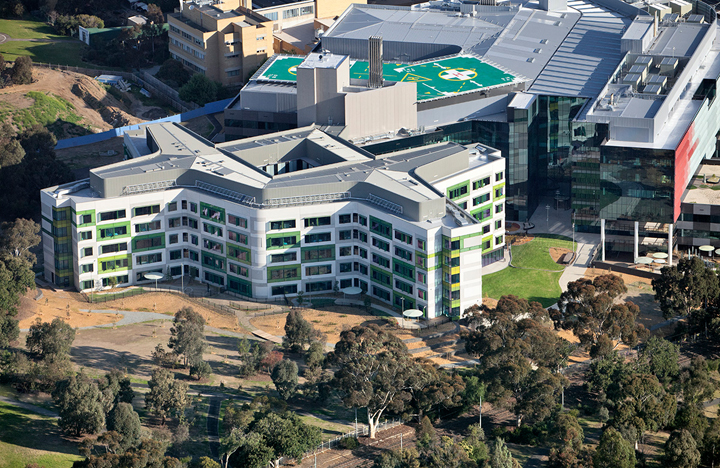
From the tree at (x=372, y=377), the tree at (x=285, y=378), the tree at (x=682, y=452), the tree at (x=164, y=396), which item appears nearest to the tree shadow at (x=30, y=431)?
the tree at (x=164, y=396)

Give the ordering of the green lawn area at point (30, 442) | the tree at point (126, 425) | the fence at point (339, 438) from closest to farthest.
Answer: the green lawn area at point (30, 442)
the tree at point (126, 425)
the fence at point (339, 438)

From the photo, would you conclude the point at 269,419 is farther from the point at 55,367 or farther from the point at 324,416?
the point at 55,367

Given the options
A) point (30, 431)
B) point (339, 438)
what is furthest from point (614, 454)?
point (30, 431)

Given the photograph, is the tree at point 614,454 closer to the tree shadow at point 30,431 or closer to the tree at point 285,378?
the tree at point 285,378

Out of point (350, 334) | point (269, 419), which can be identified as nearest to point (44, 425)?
point (269, 419)

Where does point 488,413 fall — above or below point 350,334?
below

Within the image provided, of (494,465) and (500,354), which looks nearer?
(494,465)
